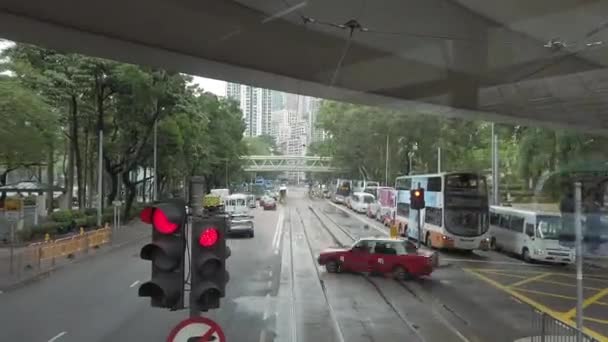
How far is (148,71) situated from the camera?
104 feet

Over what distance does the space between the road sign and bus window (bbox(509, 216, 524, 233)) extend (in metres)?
23.5

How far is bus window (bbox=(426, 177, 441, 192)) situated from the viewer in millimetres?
26925

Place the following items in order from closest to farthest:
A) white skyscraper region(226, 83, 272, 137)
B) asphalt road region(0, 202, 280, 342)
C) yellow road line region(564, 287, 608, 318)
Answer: asphalt road region(0, 202, 280, 342)
yellow road line region(564, 287, 608, 318)
white skyscraper region(226, 83, 272, 137)

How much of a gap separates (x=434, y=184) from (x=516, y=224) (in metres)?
3.90

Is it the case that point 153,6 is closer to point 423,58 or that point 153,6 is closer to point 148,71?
point 423,58

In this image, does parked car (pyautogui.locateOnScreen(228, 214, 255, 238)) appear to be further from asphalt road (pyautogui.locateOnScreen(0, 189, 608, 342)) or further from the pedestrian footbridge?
the pedestrian footbridge

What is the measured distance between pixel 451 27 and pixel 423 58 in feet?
7.06

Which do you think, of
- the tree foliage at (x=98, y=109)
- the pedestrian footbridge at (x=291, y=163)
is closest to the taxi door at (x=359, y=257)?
the tree foliage at (x=98, y=109)

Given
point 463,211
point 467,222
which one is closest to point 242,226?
point 463,211

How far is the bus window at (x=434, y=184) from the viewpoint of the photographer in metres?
26.9

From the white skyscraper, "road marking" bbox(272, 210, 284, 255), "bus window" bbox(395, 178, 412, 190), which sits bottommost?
"road marking" bbox(272, 210, 284, 255)

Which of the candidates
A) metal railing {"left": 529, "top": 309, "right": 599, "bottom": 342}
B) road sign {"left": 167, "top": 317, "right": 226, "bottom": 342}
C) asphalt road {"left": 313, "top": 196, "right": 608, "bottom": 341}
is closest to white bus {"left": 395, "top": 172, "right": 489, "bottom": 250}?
asphalt road {"left": 313, "top": 196, "right": 608, "bottom": 341}

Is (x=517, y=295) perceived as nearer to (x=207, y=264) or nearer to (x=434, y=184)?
(x=434, y=184)

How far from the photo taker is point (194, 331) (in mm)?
4723
